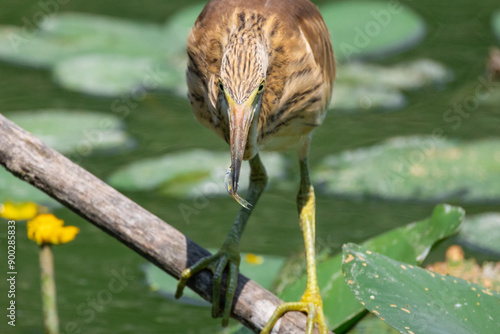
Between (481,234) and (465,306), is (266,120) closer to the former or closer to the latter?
(465,306)

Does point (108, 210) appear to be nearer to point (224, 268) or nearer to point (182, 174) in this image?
point (224, 268)

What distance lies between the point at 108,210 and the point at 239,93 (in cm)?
54

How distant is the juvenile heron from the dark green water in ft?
2.17

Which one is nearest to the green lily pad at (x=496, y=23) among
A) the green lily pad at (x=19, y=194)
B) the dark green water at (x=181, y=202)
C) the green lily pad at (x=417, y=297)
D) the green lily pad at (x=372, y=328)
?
the dark green water at (x=181, y=202)

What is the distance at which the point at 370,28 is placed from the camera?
16.8ft

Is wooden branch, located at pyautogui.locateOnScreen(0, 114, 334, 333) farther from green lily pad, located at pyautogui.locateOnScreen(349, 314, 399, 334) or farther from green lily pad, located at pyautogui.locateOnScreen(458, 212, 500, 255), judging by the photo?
green lily pad, located at pyautogui.locateOnScreen(458, 212, 500, 255)

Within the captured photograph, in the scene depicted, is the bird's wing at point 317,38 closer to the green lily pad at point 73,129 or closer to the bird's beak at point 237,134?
the bird's beak at point 237,134

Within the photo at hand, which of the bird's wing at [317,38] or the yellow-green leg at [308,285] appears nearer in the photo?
the yellow-green leg at [308,285]

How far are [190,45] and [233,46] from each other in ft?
1.14

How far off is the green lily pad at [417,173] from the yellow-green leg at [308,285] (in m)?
0.96

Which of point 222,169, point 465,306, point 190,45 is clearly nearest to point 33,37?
point 222,169

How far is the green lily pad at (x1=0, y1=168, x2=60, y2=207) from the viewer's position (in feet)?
11.4

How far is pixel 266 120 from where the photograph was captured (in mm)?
2213

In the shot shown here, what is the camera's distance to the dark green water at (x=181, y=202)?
2.98 meters
